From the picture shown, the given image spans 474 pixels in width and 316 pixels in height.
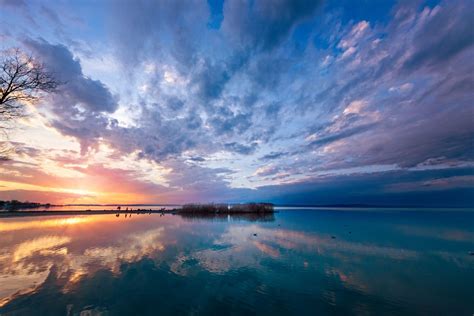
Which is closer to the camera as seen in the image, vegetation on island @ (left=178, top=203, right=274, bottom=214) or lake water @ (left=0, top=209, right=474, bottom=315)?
lake water @ (left=0, top=209, right=474, bottom=315)

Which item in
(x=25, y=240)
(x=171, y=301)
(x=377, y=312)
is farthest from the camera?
(x=25, y=240)

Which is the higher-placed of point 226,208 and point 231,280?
point 226,208

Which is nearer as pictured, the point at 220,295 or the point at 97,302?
the point at 97,302

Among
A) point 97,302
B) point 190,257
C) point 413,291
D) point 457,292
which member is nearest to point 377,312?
point 413,291

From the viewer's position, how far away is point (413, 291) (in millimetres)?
12336

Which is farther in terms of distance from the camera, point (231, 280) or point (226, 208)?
point (226, 208)

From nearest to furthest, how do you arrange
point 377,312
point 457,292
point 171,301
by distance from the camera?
point 377,312 → point 171,301 → point 457,292

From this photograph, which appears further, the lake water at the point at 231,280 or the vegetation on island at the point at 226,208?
the vegetation on island at the point at 226,208

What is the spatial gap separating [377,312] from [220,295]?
7131mm

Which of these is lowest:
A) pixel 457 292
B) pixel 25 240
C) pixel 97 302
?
pixel 457 292

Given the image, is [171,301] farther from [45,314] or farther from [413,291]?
[413,291]

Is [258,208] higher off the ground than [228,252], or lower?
higher

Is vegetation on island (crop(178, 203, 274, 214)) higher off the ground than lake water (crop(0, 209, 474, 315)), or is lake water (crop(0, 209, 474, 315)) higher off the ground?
vegetation on island (crop(178, 203, 274, 214))

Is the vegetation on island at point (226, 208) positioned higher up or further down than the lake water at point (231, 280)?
higher up
